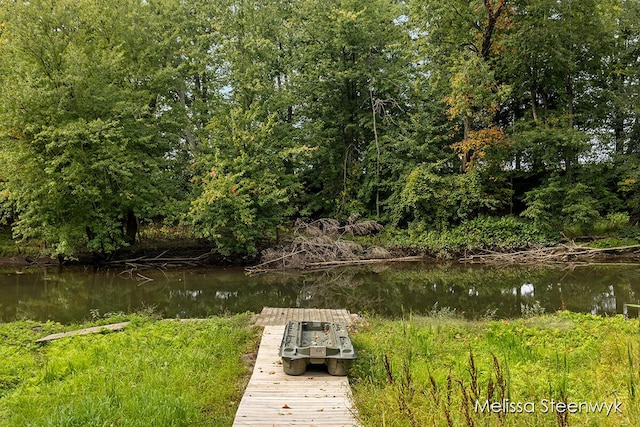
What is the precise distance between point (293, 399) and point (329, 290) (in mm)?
8634

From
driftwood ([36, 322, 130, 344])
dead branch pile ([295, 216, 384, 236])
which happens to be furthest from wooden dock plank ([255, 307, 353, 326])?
dead branch pile ([295, 216, 384, 236])

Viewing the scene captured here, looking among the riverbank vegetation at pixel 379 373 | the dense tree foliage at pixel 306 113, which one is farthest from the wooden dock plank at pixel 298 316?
the dense tree foliage at pixel 306 113

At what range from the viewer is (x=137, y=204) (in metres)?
17.1

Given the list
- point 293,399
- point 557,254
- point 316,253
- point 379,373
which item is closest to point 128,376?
point 293,399

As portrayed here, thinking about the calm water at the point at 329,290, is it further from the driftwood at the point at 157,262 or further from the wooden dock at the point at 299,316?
the wooden dock at the point at 299,316

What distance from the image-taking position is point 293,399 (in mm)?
4488

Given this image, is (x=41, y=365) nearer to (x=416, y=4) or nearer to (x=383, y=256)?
(x=383, y=256)

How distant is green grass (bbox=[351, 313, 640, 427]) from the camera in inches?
123

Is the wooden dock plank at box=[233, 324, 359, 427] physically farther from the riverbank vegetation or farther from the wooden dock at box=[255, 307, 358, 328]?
the wooden dock at box=[255, 307, 358, 328]

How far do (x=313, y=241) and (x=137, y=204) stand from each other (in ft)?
23.7

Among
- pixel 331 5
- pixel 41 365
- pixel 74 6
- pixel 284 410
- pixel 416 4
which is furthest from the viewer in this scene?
pixel 331 5

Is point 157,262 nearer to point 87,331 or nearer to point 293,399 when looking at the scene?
point 87,331

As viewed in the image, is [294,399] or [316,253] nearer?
[294,399]

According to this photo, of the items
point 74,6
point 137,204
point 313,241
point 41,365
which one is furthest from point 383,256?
point 74,6
